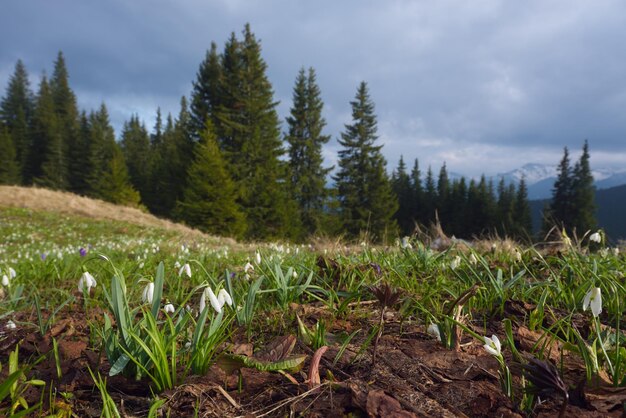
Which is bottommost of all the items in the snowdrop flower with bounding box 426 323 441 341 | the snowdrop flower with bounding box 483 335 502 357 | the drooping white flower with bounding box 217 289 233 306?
the snowdrop flower with bounding box 426 323 441 341

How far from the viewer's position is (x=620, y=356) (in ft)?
4.31

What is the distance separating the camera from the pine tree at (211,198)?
26531mm

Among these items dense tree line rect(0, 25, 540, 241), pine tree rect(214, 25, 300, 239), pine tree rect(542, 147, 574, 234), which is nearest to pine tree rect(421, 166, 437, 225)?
dense tree line rect(0, 25, 540, 241)

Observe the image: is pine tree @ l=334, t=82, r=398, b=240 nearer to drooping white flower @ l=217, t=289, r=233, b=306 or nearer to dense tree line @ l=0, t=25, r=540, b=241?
dense tree line @ l=0, t=25, r=540, b=241

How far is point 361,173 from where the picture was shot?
37.2 metres

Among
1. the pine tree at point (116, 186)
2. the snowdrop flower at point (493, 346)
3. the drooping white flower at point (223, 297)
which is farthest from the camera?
the pine tree at point (116, 186)

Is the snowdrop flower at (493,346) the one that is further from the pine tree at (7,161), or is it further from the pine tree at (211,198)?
the pine tree at (7,161)

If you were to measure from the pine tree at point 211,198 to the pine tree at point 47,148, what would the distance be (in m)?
34.8

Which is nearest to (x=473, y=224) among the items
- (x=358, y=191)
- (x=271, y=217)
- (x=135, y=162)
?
(x=358, y=191)

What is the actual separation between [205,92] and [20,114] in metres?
42.4

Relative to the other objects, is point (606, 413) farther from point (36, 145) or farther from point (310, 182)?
point (36, 145)

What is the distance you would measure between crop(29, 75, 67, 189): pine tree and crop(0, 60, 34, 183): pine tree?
1035 millimetres

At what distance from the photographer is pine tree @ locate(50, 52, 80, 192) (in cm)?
5106

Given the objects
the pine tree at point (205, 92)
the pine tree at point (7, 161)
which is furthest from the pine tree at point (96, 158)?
the pine tree at point (205, 92)
